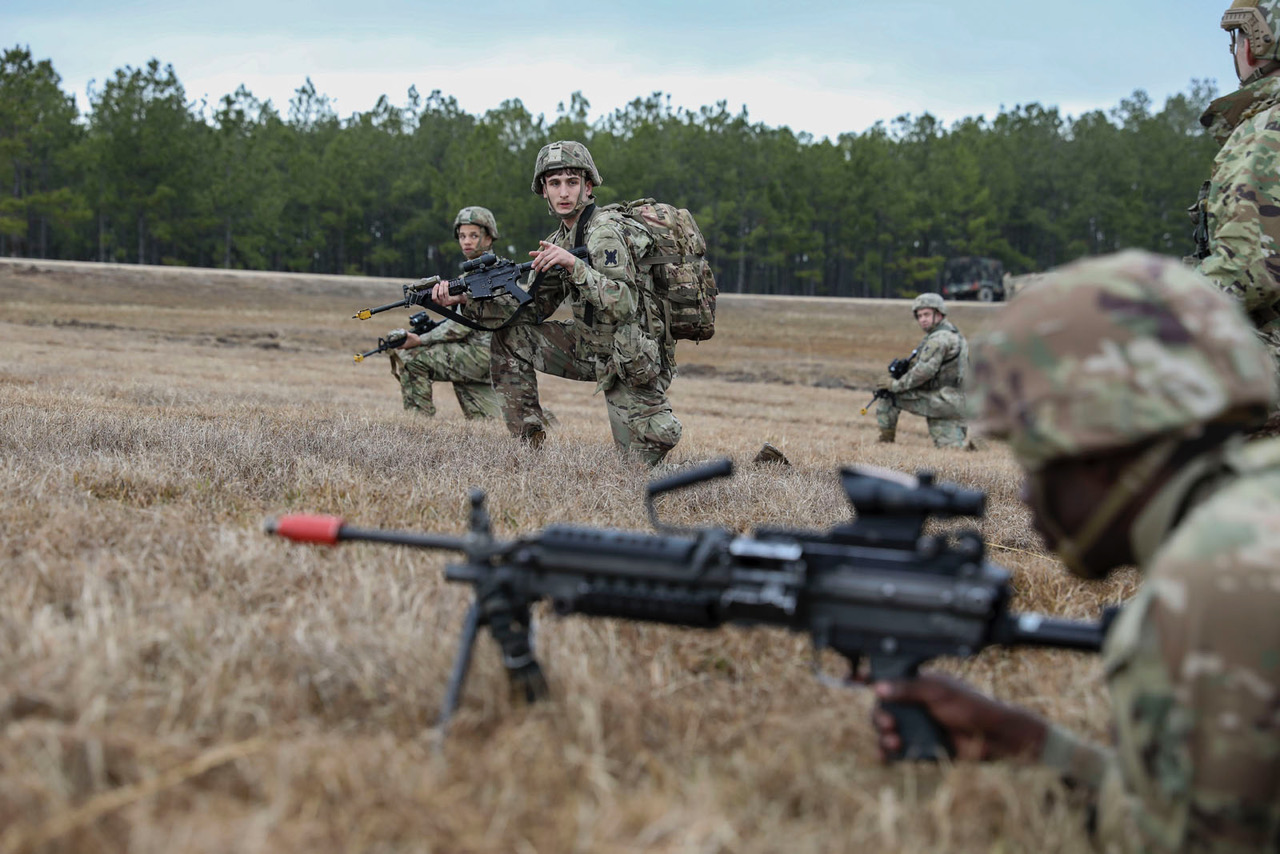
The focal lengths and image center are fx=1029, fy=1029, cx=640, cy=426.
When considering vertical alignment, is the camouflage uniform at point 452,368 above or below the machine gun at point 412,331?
below

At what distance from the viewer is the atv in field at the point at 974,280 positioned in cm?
5484

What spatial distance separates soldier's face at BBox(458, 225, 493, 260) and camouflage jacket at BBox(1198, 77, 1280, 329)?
6.42m

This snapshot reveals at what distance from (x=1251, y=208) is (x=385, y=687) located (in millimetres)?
4581

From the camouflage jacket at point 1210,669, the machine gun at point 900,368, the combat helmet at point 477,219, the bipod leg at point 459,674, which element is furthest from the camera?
the machine gun at point 900,368

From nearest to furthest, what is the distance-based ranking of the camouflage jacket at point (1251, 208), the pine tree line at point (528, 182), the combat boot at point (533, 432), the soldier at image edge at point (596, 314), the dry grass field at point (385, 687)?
1. the dry grass field at point (385, 687)
2. the camouflage jacket at point (1251, 208)
3. the soldier at image edge at point (596, 314)
4. the combat boot at point (533, 432)
5. the pine tree line at point (528, 182)

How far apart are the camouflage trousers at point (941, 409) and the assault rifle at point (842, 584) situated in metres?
10.8

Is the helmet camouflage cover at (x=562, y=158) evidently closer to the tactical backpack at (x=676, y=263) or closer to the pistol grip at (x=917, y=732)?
the tactical backpack at (x=676, y=263)

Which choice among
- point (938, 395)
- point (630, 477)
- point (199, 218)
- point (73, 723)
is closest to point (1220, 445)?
point (73, 723)

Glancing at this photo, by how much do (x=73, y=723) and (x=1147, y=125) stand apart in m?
73.8

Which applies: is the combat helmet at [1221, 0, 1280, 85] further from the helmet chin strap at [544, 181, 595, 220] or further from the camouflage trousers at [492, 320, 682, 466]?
the helmet chin strap at [544, 181, 595, 220]

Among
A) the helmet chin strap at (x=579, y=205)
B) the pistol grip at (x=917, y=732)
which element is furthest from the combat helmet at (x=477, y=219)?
the pistol grip at (x=917, y=732)

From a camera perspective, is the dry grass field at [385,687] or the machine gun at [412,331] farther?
the machine gun at [412,331]

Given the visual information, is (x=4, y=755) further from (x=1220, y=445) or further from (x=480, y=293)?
(x=480, y=293)

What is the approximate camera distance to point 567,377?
25.1ft
